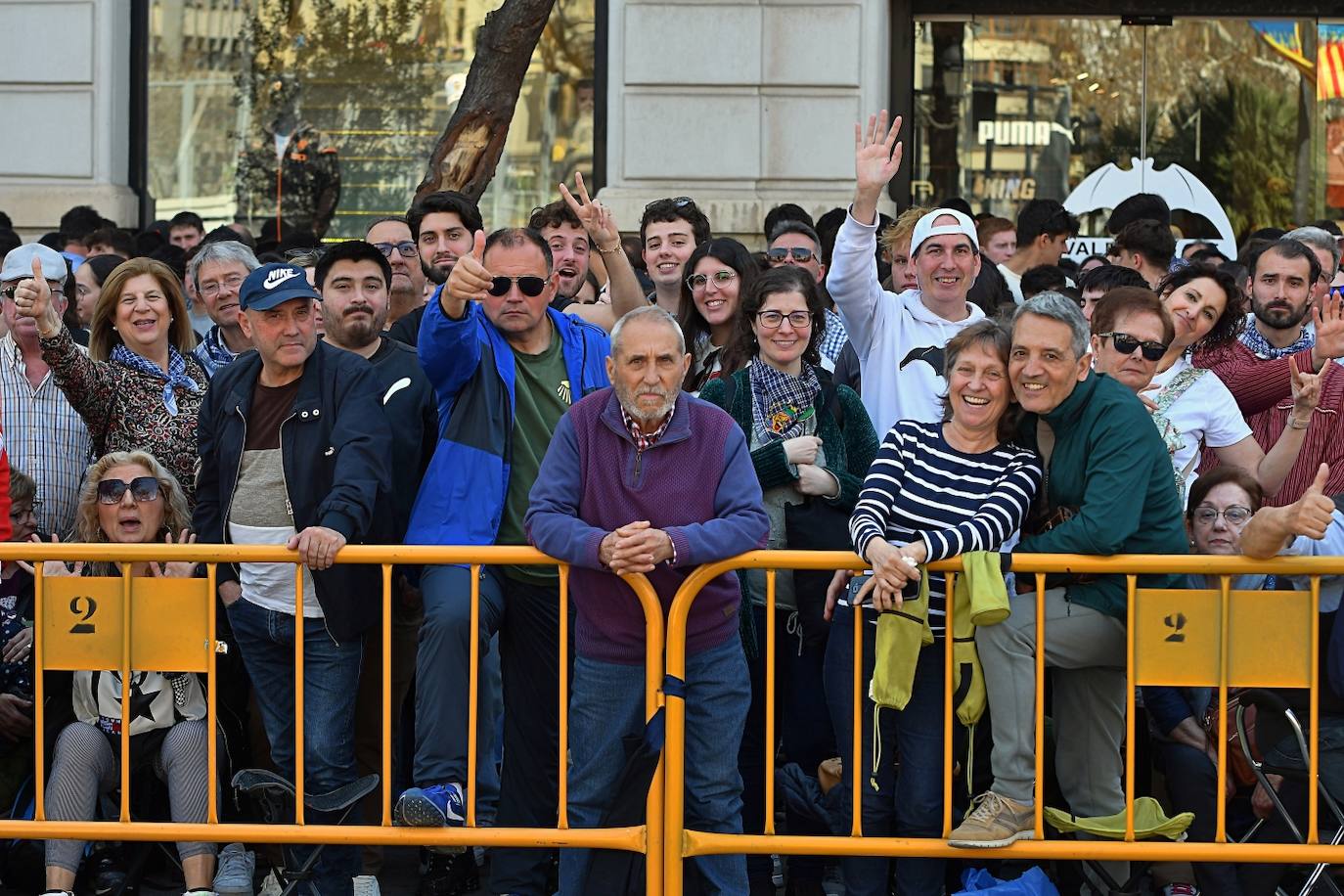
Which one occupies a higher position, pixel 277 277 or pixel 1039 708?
pixel 277 277

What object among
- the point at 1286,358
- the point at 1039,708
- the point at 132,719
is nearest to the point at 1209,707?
the point at 1039,708

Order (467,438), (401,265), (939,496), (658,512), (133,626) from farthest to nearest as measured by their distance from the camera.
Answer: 1. (401,265)
2. (467,438)
3. (133,626)
4. (939,496)
5. (658,512)

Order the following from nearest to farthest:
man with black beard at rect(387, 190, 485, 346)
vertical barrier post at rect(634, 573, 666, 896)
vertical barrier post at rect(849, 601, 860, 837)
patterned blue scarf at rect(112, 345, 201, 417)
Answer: vertical barrier post at rect(634, 573, 666, 896), vertical barrier post at rect(849, 601, 860, 837), patterned blue scarf at rect(112, 345, 201, 417), man with black beard at rect(387, 190, 485, 346)

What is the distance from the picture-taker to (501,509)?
6.12 meters

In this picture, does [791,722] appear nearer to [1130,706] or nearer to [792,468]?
[792,468]

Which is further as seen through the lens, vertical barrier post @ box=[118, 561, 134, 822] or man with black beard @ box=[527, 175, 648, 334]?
man with black beard @ box=[527, 175, 648, 334]

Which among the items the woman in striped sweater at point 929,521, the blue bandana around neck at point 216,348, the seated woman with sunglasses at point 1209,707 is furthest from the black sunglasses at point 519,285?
the seated woman with sunglasses at point 1209,707

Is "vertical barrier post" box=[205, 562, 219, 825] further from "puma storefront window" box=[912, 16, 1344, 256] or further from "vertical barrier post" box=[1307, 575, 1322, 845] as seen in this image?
"puma storefront window" box=[912, 16, 1344, 256]

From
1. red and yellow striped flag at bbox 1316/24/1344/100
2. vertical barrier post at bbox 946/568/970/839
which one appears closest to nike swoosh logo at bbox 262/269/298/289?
vertical barrier post at bbox 946/568/970/839

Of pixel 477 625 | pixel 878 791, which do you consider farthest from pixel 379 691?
pixel 878 791

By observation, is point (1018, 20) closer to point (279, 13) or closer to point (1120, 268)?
point (279, 13)

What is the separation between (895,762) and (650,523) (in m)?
1.22

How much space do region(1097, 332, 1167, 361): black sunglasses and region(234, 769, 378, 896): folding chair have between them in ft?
9.62

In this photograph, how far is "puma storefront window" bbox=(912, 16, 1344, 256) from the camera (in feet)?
46.2
